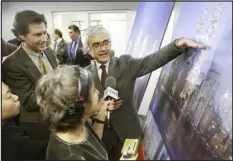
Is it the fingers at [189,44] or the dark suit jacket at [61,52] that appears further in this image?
the dark suit jacket at [61,52]

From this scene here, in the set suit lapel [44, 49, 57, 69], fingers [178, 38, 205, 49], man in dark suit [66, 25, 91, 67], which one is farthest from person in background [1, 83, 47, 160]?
fingers [178, 38, 205, 49]

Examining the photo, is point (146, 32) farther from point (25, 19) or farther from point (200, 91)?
point (25, 19)

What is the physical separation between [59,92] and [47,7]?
53 centimetres

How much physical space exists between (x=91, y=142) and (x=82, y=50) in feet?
1.55

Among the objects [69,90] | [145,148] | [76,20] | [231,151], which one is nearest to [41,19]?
[76,20]

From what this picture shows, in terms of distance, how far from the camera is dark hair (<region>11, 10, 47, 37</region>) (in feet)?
4.89

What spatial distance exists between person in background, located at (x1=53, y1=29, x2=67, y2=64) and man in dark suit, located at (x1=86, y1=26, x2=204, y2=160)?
0.50 feet

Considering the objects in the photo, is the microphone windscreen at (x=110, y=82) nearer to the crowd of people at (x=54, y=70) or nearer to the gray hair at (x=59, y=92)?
the crowd of people at (x=54, y=70)

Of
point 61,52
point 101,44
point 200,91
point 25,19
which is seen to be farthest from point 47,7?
point 200,91

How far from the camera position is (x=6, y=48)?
1540 millimetres

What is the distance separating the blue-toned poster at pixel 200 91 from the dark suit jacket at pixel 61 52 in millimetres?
528

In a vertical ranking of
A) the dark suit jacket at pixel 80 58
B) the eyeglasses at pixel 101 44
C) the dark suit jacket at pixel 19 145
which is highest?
the eyeglasses at pixel 101 44

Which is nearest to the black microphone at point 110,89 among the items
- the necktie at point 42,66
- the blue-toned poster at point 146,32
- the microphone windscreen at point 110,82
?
the microphone windscreen at point 110,82

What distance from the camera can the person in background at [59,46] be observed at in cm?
151
